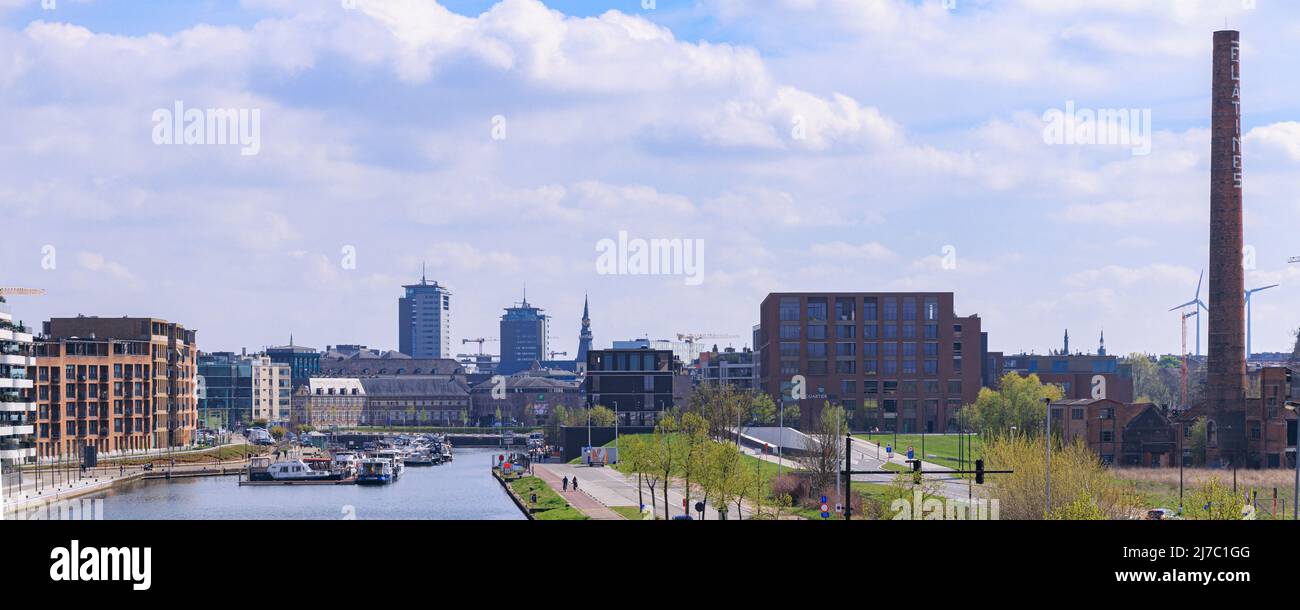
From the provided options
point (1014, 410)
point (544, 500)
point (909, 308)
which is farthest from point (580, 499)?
point (909, 308)

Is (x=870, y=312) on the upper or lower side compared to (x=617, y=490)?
upper

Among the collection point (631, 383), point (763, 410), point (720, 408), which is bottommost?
point (763, 410)

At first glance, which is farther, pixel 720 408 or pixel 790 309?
pixel 790 309

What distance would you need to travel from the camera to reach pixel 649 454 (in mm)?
82562

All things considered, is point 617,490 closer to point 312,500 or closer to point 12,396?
point 312,500

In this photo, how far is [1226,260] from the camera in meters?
101

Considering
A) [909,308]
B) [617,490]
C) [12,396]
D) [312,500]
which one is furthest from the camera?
[909,308]

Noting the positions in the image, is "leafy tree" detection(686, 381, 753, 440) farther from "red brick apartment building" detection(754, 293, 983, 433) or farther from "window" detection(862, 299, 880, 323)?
"window" detection(862, 299, 880, 323)

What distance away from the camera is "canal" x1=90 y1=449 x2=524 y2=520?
9306 cm

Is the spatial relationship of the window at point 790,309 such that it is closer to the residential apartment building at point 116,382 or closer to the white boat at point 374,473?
the white boat at point 374,473

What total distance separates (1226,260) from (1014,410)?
26.0 m

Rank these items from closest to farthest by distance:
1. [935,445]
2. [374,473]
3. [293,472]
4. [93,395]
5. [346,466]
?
[374,473] < [293,472] < [935,445] < [93,395] < [346,466]
